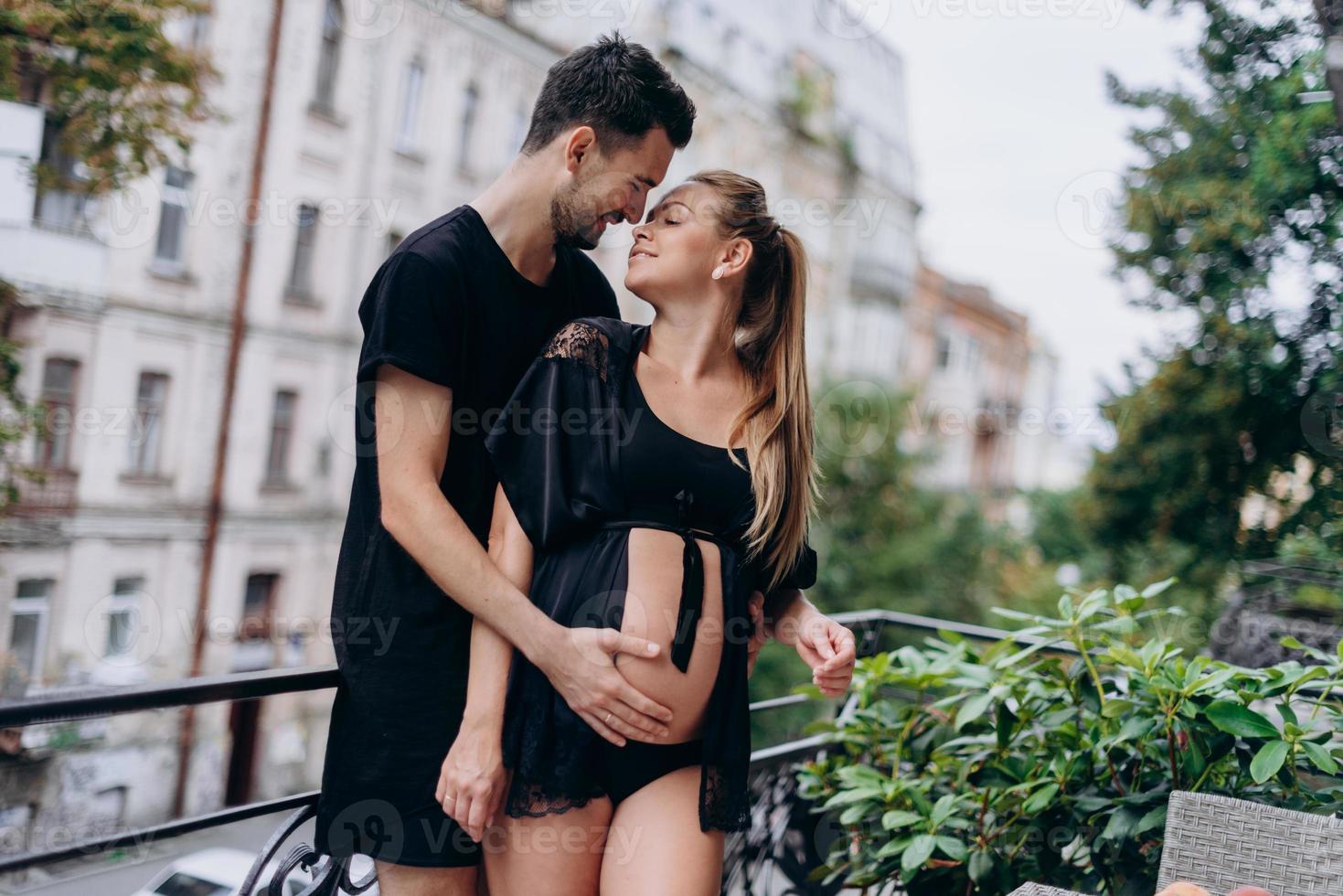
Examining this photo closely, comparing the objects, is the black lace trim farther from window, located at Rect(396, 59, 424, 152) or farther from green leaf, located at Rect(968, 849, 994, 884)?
window, located at Rect(396, 59, 424, 152)

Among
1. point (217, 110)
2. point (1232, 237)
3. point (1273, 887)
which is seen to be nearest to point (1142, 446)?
point (1232, 237)

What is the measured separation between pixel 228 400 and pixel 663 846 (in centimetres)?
1532

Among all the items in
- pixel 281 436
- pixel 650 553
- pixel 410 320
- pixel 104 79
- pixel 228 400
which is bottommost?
pixel 650 553

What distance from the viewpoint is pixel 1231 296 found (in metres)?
8.27

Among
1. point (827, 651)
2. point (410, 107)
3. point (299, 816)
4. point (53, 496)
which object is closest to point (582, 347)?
point (827, 651)

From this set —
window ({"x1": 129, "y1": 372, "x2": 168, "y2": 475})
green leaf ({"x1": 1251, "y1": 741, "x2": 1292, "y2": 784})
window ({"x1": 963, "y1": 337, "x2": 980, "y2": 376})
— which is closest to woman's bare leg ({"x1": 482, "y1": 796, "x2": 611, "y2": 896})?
green leaf ({"x1": 1251, "y1": 741, "x2": 1292, "y2": 784})

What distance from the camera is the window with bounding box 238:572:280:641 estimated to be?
15.8 meters

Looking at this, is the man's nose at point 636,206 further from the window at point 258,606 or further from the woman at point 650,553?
the window at point 258,606

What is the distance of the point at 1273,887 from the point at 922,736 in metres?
0.94

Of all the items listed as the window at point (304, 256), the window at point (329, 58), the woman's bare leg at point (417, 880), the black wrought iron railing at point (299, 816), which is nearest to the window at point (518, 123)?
the window at point (329, 58)

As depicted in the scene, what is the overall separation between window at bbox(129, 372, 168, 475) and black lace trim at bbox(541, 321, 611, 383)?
14878mm

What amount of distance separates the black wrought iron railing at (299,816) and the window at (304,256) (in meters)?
14.8

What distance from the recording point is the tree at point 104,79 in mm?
9758

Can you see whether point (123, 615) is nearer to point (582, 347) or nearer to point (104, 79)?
point (104, 79)
